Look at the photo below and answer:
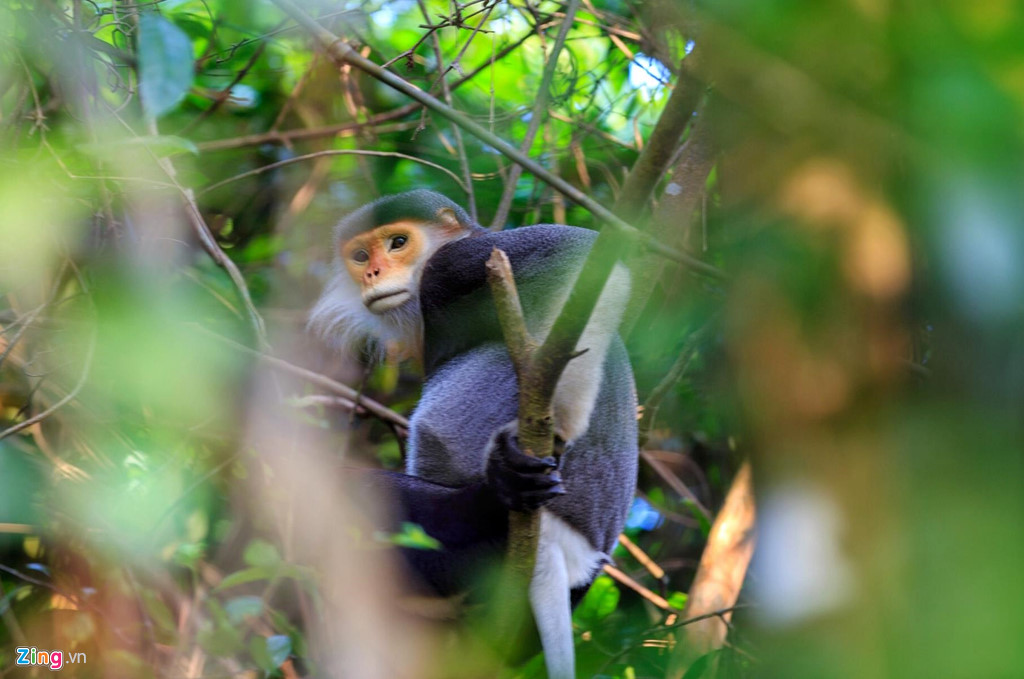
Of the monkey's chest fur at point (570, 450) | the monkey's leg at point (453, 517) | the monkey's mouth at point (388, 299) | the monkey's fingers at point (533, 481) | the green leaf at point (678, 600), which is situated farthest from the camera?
the green leaf at point (678, 600)

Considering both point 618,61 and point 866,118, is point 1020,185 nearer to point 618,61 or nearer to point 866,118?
point 866,118

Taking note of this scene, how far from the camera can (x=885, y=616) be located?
2.32ft

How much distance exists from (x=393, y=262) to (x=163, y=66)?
2.30m

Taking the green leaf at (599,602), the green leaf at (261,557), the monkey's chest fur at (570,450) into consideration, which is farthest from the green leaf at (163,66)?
the green leaf at (599,602)

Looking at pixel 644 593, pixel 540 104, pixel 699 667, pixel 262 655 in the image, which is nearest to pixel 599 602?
pixel 644 593

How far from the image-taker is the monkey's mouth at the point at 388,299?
3439 mm

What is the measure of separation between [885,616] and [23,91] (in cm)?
254

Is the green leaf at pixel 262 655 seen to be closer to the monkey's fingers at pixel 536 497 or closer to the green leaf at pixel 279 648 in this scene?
the green leaf at pixel 279 648

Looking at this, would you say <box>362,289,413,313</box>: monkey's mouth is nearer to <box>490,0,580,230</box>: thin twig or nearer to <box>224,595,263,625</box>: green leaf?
<box>490,0,580,230</box>: thin twig

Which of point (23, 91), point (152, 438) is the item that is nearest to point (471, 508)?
point (152, 438)

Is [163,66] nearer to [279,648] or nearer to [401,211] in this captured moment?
[279,648]

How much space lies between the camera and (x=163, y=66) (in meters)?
1.21

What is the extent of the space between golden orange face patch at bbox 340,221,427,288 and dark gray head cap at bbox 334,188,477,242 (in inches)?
1.3

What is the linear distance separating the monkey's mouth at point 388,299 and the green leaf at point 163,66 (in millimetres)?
2169
